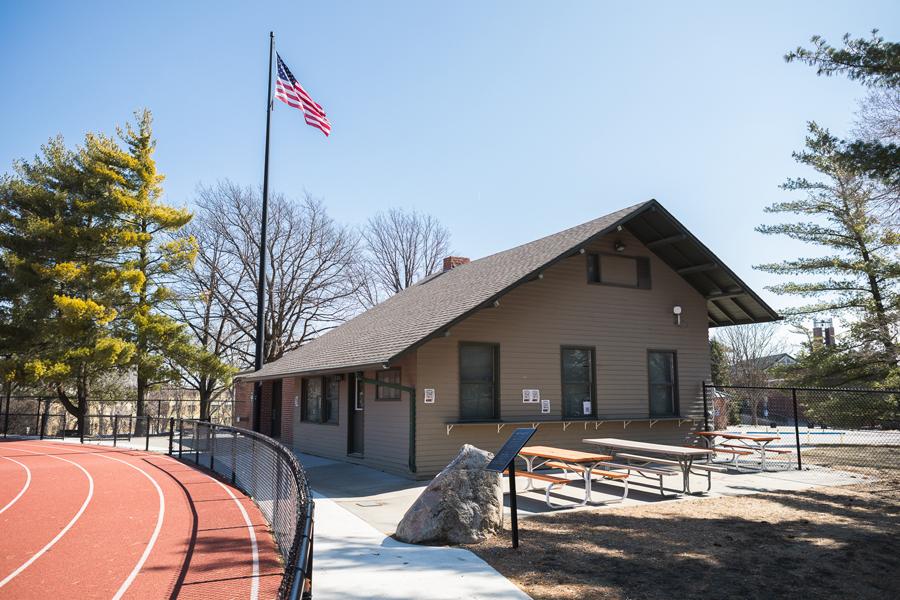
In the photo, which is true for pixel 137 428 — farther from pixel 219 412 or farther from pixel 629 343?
pixel 629 343

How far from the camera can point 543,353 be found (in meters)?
14.3

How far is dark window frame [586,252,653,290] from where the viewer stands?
15.4 meters

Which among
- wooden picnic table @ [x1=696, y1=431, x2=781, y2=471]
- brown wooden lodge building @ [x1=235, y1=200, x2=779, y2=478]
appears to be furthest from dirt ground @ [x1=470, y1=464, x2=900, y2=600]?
brown wooden lodge building @ [x1=235, y1=200, x2=779, y2=478]

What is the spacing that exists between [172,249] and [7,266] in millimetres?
6436

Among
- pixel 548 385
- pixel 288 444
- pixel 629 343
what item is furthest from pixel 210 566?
pixel 288 444

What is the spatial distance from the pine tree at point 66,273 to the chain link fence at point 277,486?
10.5 metres

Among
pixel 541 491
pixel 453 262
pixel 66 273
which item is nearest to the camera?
pixel 541 491

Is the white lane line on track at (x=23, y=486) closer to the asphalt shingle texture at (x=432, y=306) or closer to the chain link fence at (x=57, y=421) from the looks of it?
the asphalt shingle texture at (x=432, y=306)

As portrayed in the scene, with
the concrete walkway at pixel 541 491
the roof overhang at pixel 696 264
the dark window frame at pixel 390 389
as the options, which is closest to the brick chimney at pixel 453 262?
the roof overhang at pixel 696 264

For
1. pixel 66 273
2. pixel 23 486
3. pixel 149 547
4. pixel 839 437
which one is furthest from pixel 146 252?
pixel 839 437

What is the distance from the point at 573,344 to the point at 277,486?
8.72 meters

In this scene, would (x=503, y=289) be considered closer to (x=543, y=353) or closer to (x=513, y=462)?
(x=543, y=353)

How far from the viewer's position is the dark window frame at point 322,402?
16312 millimetres

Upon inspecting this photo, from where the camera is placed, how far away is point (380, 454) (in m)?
13.7
